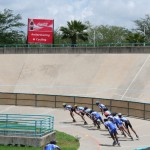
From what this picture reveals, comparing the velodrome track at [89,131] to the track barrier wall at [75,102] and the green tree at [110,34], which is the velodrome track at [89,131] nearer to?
the track barrier wall at [75,102]

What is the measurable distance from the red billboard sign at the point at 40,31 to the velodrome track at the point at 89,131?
19.0 metres

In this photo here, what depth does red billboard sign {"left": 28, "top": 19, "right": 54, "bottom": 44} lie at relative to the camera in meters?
55.6

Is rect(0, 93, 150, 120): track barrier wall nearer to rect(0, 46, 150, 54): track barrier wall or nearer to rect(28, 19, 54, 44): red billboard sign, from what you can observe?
rect(0, 46, 150, 54): track barrier wall

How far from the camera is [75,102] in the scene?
36500 mm

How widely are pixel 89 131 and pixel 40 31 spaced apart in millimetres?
31331

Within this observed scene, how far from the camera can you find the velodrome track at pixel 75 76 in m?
39.7

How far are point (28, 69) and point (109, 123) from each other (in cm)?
2940

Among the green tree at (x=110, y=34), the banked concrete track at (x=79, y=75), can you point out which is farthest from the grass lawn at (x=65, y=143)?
the green tree at (x=110, y=34)

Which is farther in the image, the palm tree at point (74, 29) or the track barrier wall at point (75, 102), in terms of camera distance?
the palm tree at point (74, 29)

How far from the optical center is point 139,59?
150 ft

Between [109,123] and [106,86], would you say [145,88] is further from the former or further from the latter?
[109,123]

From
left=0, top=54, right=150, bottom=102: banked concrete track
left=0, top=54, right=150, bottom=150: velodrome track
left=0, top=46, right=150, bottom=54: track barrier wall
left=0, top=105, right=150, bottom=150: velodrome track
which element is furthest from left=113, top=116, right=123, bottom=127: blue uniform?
left=0, top=46, right=150, bottom=54: track barrier wall

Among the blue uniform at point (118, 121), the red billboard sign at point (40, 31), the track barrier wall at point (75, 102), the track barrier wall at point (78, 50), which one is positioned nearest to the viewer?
the blue uniform at point (118, 121)

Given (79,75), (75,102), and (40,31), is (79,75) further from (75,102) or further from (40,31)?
(40,31)
